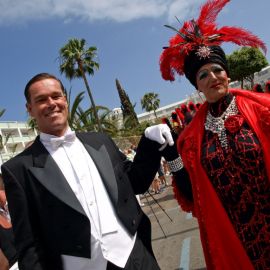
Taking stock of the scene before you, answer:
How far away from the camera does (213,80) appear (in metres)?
2.51

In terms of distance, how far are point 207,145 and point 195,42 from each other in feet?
2.46

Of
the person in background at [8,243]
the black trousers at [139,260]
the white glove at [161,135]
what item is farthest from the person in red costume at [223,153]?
→ the person in background at [8,243]

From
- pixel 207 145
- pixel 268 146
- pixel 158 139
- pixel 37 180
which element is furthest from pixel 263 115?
pixel 37 180

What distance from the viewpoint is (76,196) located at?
2205 mm

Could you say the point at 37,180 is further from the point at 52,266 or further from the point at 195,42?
the point at 195,42

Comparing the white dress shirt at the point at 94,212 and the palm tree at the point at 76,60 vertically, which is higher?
the palm tree at the point at 76,60

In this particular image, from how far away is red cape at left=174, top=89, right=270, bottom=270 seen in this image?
2.41 meters

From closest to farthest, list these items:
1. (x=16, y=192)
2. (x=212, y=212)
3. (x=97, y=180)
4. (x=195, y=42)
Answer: (x=16, y=192), (x=97, y=180), (x=212, y=212), (x=195, y=42)

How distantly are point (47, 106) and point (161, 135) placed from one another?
0.82 metres

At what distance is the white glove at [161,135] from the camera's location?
104 inches

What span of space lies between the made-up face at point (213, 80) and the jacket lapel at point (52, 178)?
1.14m

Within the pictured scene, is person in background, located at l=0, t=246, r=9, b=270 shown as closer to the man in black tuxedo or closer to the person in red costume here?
the man in black tuxedo

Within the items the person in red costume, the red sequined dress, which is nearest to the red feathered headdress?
the person in red costume

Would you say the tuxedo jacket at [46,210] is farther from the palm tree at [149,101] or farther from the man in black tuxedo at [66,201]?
the palm tree at [149,101]
